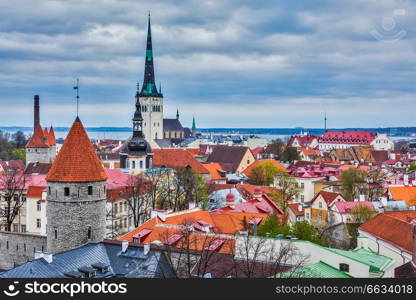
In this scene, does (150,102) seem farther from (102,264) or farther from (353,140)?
(102,264)

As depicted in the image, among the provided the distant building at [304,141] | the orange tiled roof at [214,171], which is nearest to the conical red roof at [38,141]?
the orange tiled roof at [214,171]

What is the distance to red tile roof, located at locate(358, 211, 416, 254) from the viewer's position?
26.7 metres

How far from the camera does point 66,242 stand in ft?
89.0

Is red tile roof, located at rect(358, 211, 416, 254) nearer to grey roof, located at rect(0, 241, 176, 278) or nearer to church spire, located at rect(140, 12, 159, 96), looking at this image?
grey roof, located at rect(0, 241, 176, 278)

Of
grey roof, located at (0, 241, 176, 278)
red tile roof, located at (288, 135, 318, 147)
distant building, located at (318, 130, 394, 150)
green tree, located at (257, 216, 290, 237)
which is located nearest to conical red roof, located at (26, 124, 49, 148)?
green tree, located at (257, 216, 290, 237)

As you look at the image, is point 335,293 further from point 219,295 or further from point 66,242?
point 66,242

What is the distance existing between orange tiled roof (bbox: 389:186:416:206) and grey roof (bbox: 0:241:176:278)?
27130mm

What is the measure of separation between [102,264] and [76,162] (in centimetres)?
614

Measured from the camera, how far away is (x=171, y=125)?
14688cm

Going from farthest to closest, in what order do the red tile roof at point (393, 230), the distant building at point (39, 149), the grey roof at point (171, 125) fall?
the grey roof at point (171, 125) < the distant building at point (39, 149) < the red tile roof at point (393, 230)

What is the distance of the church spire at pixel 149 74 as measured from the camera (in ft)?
400

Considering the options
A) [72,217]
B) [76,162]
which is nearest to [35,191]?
[76,162]

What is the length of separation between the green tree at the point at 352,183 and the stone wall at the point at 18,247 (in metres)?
28.2

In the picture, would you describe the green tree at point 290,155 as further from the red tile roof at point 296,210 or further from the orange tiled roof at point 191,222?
the orange tiled roof at point 191,222
